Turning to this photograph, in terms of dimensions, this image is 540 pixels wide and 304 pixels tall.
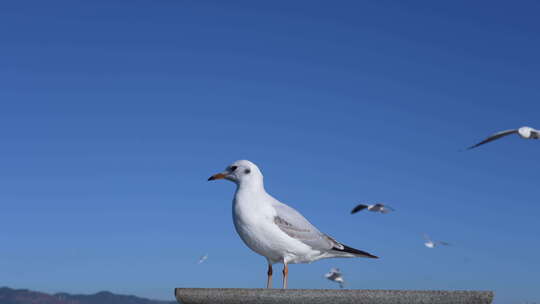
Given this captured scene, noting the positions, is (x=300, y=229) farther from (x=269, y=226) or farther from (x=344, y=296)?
(x=344, y=296)

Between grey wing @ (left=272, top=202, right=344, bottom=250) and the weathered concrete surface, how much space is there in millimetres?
1433

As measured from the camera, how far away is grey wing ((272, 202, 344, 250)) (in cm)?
832

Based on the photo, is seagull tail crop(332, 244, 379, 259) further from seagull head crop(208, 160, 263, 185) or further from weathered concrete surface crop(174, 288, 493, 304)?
weathered concrete surface crop(174, 288, 493, 304)

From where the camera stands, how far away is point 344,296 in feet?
22.6

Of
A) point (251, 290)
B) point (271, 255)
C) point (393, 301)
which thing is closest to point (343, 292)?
point (393, 301)

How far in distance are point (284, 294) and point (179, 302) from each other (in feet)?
5.04

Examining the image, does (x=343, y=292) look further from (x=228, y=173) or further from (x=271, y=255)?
(x=228, y=173)

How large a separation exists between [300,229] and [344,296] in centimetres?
173

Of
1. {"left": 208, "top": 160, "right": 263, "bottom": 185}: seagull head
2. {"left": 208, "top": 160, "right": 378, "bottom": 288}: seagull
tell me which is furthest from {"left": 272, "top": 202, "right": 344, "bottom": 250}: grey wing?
{"left": 208, "top": 160, "right": 263, "bottom": 185}: seagull head

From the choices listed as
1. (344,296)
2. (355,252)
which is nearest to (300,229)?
(355,252)

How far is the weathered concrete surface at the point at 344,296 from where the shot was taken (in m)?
6.86

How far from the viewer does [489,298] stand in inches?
277

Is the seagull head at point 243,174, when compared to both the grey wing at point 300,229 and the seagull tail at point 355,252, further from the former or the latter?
the seagull tail at point 355,252

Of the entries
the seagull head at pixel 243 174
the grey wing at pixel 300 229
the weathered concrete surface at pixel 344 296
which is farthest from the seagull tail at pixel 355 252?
the weathered concrete surface at pixel 344 296
